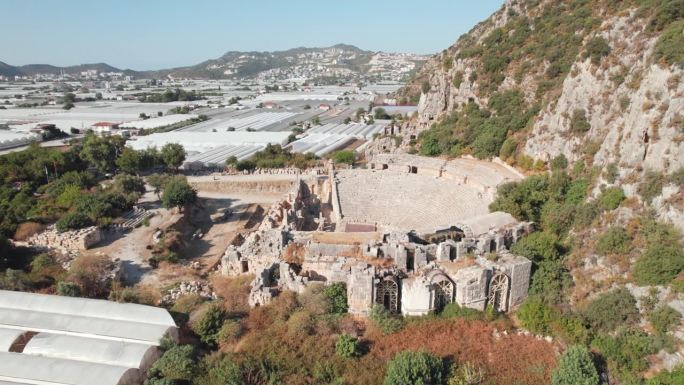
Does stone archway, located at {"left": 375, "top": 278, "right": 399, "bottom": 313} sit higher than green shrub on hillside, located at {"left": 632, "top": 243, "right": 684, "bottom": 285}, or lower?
lower

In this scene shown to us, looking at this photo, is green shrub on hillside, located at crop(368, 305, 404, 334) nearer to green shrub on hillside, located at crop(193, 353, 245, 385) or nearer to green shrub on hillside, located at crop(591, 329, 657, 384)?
green shrub on hillside, located at crop(193, 353, 245, 385)

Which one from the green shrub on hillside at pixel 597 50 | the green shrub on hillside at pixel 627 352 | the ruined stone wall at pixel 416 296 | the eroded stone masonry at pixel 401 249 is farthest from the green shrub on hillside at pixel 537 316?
the green shrub on hillside at pixel 597 50

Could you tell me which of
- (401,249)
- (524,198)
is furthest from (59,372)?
(524,198)

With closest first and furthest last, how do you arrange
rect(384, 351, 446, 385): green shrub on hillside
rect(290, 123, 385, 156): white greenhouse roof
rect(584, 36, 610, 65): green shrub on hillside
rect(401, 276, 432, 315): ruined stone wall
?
rect(384, 351, 446, 385): green shrub on hillside → rect(401, 276, 432, 315): ruined stone wall → rect(584, 36, 610, 65): green shrub on hillside → rect(290, 123, 385, 156): white greenhouse roof

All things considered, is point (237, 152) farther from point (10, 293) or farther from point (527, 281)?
point (527, 281)

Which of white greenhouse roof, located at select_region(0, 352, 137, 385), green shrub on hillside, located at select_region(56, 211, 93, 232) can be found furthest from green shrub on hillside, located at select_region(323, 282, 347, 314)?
green shrub on hillside, located at select_region(56, 211, 93, 232)

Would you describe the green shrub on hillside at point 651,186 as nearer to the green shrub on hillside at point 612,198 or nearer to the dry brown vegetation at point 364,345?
the green shrub on hillside at point 612,198

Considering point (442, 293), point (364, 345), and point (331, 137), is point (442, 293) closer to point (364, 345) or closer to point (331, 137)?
point (364, 345)
